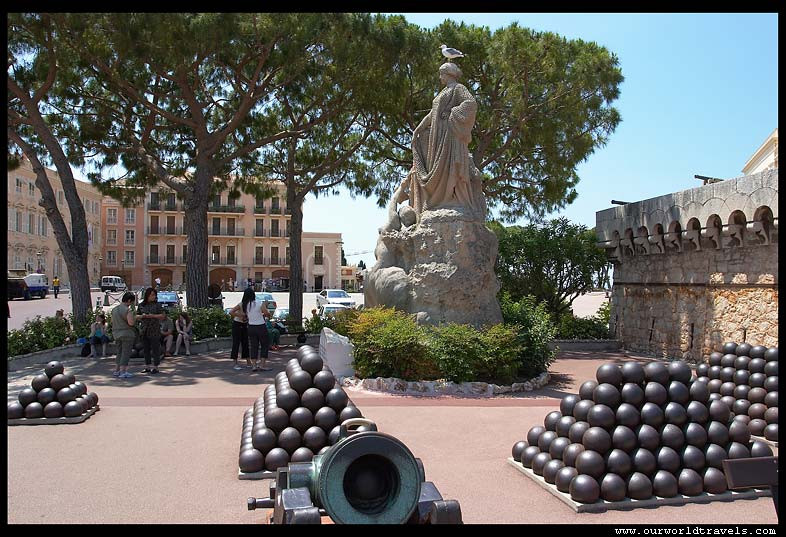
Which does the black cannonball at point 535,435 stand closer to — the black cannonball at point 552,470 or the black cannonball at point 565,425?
the black cannonball at point 565,425

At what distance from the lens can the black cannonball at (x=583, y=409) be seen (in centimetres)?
525

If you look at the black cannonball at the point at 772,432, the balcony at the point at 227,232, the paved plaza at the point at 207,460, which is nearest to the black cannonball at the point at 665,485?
the paved plaza at the point at 207,460

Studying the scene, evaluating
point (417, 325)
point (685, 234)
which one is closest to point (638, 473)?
point (417, 325)

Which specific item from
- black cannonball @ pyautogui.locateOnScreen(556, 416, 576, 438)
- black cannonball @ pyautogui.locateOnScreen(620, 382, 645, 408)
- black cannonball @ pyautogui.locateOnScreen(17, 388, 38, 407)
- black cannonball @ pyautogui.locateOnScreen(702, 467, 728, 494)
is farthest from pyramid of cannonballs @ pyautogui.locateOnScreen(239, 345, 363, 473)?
black cannonball @ pyautogui.locateOnScreen(17, 388, 38, 407)

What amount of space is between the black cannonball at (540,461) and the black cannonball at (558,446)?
50 millimetres

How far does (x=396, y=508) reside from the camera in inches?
138

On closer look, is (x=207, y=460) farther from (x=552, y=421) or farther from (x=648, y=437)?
(x=648, y=437)

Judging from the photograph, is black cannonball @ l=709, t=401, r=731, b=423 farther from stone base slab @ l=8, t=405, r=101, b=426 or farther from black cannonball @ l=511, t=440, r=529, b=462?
stone base slab @ l=8, t=405, r=101, b=426

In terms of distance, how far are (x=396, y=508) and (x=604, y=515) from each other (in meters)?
1.96

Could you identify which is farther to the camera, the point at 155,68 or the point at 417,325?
the point at 155,68

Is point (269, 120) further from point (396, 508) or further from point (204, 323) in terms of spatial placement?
point (396, 508)

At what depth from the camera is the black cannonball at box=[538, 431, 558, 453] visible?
18.3 ft

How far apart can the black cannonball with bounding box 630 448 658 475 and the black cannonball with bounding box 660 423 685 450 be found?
0.19 m

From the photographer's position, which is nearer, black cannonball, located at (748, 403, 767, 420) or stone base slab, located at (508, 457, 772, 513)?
stone base slab, located at (508, 457, 772, 513)
